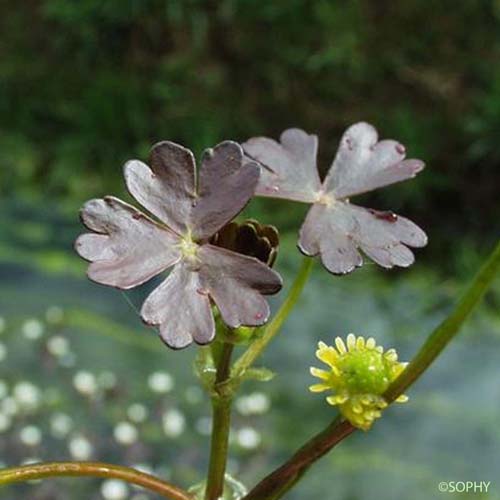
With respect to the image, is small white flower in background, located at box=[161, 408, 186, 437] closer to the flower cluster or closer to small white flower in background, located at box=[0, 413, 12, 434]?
small white flower in background, located at box=[0, 413, 12, 434]

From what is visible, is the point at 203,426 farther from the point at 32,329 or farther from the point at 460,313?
the point at 460,313

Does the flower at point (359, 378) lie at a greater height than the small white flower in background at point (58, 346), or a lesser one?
lesser

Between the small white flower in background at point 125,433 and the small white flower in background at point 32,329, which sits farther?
the small white flower in background at point 32,329

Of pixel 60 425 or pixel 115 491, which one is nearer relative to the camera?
pixel 115 491

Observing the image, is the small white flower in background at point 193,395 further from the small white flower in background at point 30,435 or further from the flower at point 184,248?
the flower at point 184,248

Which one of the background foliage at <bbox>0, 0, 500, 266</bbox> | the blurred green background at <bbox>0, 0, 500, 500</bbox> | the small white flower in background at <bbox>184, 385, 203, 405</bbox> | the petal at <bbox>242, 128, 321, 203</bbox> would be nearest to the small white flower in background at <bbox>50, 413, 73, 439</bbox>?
the blurred green background at <bbox>0, 0, 500, 500</bbox>

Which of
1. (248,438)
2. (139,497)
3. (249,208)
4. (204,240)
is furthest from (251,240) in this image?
(249,208)

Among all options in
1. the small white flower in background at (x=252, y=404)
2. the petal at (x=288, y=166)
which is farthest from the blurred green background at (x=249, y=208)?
the petal at (x=288, y=166)
